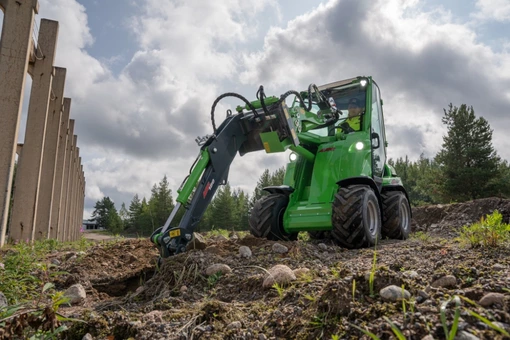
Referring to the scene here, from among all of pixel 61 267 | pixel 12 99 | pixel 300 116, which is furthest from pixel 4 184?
pixel 300 116

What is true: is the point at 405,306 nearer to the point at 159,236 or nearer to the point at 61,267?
the point at 159,236

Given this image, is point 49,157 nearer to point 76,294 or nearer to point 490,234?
point 76,294

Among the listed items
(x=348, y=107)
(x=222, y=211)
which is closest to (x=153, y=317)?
(x=348, y=107)

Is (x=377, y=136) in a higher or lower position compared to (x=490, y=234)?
higher

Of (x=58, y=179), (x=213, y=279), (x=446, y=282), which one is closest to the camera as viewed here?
(x=446, y=282)

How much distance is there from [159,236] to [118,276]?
0.62m

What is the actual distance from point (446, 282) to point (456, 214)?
11797 mm

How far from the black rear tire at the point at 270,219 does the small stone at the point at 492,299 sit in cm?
393

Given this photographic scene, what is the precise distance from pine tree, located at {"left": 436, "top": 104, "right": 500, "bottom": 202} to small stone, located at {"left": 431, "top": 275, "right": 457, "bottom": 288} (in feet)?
78.3

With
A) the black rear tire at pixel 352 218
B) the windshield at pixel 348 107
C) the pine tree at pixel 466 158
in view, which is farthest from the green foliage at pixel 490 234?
the pine tree at pixel 466 158

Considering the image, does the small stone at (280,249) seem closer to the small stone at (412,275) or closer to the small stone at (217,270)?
the small stone at (217,270)

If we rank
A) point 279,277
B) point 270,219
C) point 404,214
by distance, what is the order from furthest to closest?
point 404,214 → point 270,219 → point 279,277

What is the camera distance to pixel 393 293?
1.72m

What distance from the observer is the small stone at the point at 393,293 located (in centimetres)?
170
